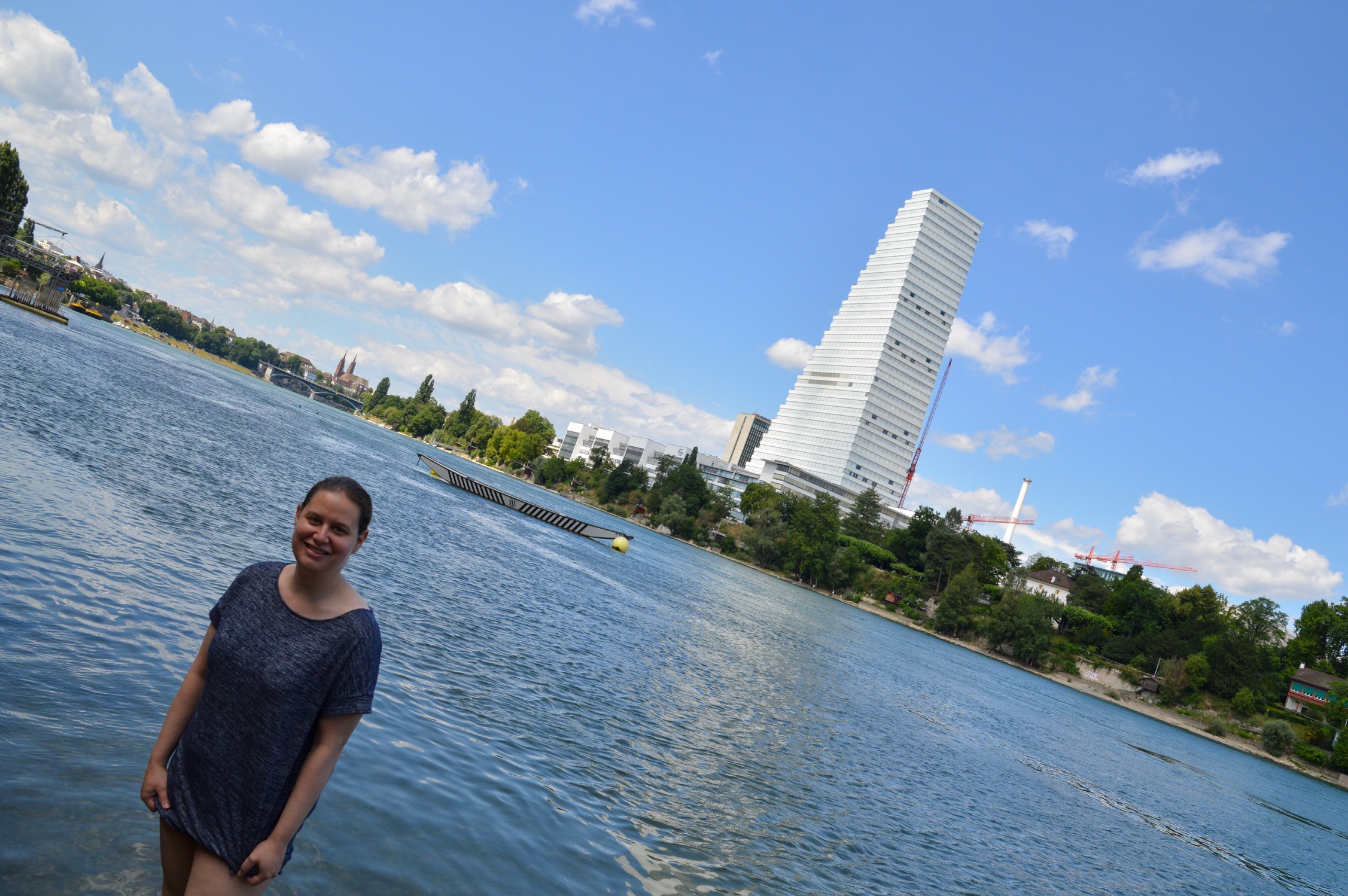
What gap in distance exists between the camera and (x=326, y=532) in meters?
3.63

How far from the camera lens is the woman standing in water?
359 cm

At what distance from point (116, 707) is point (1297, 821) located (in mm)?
51000

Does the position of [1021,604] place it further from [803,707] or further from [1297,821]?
[803,707]

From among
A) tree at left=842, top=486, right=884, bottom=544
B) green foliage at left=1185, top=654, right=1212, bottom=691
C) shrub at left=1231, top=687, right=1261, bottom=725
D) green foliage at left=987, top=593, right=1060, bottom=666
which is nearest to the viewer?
shrub at left=1231, top=687, right=1261, bottom=725

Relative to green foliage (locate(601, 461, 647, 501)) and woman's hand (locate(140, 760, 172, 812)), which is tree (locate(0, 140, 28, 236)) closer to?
green foliage (locate(601, 461, 647, 501))

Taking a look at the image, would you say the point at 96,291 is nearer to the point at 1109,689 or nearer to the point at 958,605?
the point at 958,605

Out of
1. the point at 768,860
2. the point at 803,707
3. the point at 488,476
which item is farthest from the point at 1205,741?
the point at 488,476

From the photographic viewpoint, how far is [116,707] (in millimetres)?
8477

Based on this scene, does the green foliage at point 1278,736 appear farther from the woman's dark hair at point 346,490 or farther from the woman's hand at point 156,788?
the woman's hand at point 156,788

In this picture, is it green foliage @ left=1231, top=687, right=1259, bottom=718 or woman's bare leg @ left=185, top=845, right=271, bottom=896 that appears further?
green foliage @ left=1231, top=687, right=1259, bottom=718

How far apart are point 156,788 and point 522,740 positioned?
8791 mm

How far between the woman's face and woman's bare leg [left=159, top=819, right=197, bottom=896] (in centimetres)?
151

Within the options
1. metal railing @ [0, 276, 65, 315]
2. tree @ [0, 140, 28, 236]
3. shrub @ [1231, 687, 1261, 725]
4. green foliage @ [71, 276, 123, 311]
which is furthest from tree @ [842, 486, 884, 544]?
green foliage @ [71, 276, 123, 311]

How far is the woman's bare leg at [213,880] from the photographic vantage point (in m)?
3.63
